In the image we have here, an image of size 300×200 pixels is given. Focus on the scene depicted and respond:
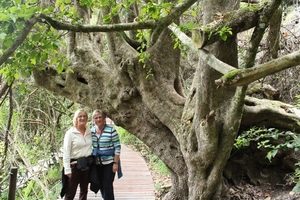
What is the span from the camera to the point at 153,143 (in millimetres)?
5285

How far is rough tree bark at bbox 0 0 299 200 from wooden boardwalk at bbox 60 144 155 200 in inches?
50.8

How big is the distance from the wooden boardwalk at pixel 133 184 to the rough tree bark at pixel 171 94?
1.29 metres

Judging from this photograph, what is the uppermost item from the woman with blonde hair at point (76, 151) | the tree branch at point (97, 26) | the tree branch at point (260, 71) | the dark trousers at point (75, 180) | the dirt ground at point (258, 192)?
the tree branch at point (97, 26)

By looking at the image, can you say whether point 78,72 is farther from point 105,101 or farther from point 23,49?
point 23,49

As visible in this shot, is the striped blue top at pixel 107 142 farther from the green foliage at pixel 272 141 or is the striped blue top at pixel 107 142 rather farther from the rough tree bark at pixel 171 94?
the green foliage at pixel 272 141

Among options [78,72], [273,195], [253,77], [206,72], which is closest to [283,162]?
[273,195]

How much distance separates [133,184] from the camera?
691cm

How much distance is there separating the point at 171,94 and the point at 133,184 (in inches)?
112

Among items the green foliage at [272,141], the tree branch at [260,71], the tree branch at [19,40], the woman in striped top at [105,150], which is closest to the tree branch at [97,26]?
the tree branch at [19,40]

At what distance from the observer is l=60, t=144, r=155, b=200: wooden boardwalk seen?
6160mm

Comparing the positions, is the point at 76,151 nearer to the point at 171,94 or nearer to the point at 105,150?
the point at 105,150

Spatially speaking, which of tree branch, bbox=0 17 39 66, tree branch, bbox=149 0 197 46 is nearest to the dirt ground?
tree branch, bbox=149 0 197 46

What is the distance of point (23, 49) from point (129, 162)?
7.06 meters

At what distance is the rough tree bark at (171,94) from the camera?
3627 millimetres
